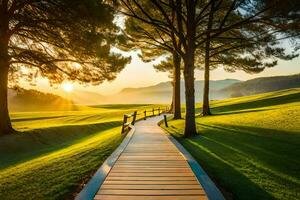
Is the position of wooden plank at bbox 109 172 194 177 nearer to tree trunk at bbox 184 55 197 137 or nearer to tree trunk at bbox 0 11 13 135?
tree trunk at bbox 184 55 197 137

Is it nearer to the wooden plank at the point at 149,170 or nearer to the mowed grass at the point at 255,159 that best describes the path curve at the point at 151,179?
the wooden plank at the point at 149,170

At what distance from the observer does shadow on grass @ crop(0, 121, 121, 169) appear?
17311mm

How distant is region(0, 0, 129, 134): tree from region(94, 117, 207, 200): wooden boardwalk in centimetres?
974

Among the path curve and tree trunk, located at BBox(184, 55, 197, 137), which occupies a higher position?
tree trunk, located at BBox(184, 55, 197, 137)

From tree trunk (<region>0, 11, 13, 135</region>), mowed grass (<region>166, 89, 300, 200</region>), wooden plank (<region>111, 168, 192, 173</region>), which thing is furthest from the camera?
tree trunk (<region>0, 11, 13, 135</region>)

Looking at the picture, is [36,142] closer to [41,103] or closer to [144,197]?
[144,197]

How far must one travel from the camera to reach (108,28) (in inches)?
765

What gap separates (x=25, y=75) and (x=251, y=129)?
1595 centimetres

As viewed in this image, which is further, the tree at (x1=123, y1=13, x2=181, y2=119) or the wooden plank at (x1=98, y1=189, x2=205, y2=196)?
the tree at (x1=123, y1=13, x2=181, y2=119)

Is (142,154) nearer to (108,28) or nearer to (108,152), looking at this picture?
(108,152)

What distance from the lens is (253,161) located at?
33.2ft

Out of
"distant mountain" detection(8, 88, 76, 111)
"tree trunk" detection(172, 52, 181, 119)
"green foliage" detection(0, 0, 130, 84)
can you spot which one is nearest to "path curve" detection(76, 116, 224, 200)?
"green foliage" detection(0, 0, 130, 84)

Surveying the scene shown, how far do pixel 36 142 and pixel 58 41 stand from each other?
6.93 meters

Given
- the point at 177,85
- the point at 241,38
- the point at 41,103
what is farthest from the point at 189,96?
the point at 41,103
